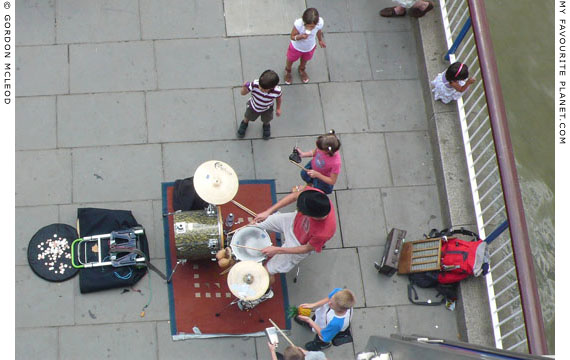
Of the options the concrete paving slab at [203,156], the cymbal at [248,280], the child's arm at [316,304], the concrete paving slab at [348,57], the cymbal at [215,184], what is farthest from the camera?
the concrete paving slab at [348,57]

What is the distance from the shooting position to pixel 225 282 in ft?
21.3

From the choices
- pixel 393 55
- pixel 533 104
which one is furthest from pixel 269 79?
pixel 533 104

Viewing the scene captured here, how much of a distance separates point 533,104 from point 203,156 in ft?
17.6

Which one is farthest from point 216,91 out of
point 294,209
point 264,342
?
point 264,342

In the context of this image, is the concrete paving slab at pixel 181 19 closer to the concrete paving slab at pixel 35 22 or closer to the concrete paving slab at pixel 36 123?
the concrete paving slab at pixel 35 22

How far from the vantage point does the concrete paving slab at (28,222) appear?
639 centimetres

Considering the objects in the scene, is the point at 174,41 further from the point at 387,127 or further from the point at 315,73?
the point at 387,127

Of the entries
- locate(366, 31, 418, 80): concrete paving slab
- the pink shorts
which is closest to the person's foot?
the pink shorts

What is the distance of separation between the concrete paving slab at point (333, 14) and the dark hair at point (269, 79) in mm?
2043

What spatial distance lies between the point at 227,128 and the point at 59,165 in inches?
83.0

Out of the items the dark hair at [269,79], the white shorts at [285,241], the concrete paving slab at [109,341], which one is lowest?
the concrete paving slab at [109,341]

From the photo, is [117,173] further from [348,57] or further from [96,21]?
[348,57]

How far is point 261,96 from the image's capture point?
255 inches

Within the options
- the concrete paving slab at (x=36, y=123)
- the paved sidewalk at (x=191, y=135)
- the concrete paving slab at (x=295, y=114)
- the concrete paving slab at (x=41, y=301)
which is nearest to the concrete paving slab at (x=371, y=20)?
the paved sidewalk at (x=191, y=135)
